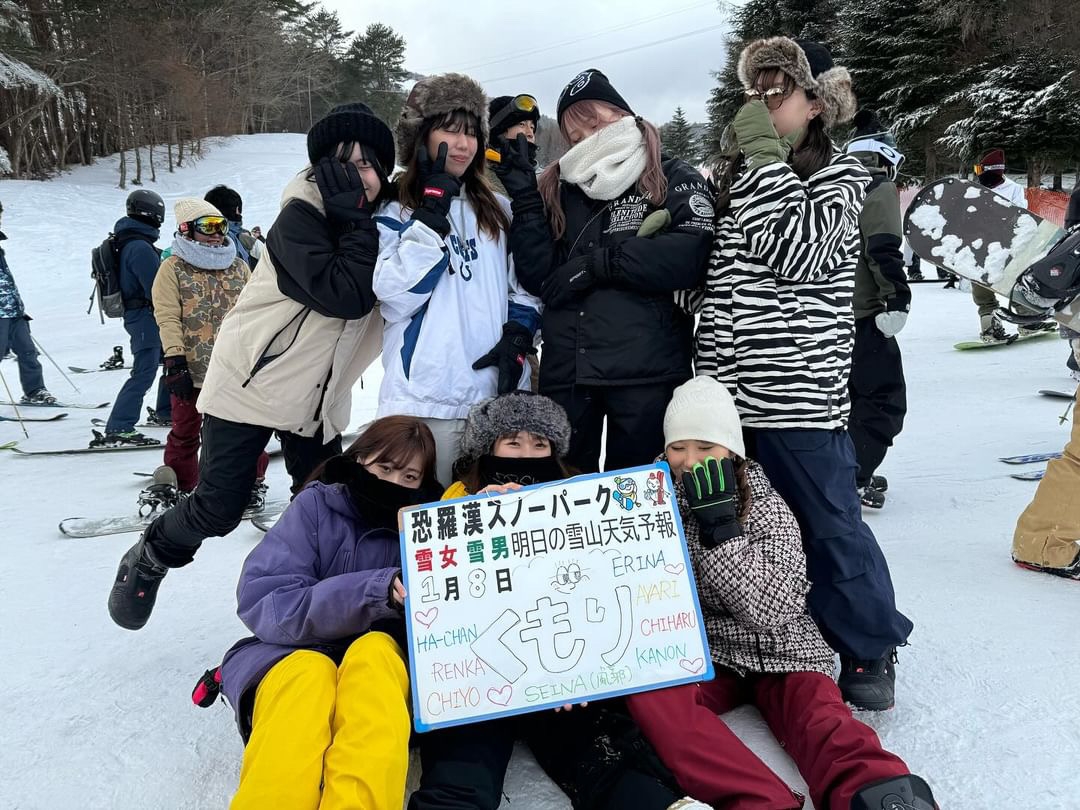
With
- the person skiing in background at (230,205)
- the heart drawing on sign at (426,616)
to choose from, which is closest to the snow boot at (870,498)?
the heart drawing on sign at (426,616)

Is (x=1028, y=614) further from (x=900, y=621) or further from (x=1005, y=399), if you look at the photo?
(x=1005, y=399)

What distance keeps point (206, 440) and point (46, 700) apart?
0.96 metres

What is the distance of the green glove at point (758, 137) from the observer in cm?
211

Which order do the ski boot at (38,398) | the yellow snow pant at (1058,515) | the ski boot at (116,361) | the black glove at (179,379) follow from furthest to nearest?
1. the ski boot at (116,361)
2. the ski boot at (38,398)
3. the black glove at (179,379)
4. the yellow snow pant at (1058,515)

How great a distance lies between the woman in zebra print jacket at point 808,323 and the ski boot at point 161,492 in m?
3.48

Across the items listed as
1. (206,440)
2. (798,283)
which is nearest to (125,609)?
(206,440)

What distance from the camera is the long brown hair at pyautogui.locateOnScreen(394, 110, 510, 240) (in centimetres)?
245

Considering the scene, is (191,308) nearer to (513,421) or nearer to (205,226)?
(205,226)

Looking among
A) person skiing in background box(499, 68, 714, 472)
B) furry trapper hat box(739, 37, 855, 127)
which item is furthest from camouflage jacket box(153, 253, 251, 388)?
furry trapper hat box(739, 37, 855, 127)

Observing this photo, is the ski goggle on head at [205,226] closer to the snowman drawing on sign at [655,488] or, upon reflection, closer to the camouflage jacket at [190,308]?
the camouflage jacket at [190,308]

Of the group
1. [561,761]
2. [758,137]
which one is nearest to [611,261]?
[758,137]

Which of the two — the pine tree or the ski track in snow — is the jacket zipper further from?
the pine tree

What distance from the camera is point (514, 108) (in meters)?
2.60

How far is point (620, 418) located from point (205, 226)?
11.8 ft
